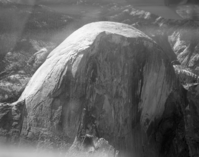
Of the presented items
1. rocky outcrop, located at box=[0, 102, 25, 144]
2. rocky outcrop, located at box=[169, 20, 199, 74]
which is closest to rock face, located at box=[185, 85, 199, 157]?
rocky outcrop, located at box=[169, 20, 199, 74]

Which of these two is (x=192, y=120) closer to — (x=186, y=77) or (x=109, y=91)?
(x=186, y=77)

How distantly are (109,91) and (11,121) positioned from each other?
1.11 metres

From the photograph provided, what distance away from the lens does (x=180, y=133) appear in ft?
13.2

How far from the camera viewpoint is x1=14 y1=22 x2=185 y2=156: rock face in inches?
120

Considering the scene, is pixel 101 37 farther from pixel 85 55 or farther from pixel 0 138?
pixel 0 138

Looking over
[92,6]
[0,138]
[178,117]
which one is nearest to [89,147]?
[0,138]

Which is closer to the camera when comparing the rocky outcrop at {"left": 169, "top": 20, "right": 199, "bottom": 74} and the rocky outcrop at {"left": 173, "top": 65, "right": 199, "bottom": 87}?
the rocky outcrop at {"left": 173, "top": 65, "right": 199, "bottom": 87}

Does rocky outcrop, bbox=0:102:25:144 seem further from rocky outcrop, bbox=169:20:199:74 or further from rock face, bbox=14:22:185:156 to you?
rocky outcrop, bbox=169:20:199:74

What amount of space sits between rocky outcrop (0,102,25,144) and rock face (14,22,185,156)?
8 centimetres

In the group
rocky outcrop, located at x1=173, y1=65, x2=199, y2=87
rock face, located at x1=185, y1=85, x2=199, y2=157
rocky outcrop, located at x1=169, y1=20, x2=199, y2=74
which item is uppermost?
rocky outcrop, located at x1=169, y1=20, x2=199, y2=74

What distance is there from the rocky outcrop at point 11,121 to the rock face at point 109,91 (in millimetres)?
79

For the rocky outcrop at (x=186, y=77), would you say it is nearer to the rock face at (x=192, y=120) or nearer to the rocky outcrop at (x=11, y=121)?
the rock face at (x=192, y=120)

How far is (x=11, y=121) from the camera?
3.04 metres

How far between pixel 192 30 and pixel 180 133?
9.10ft
